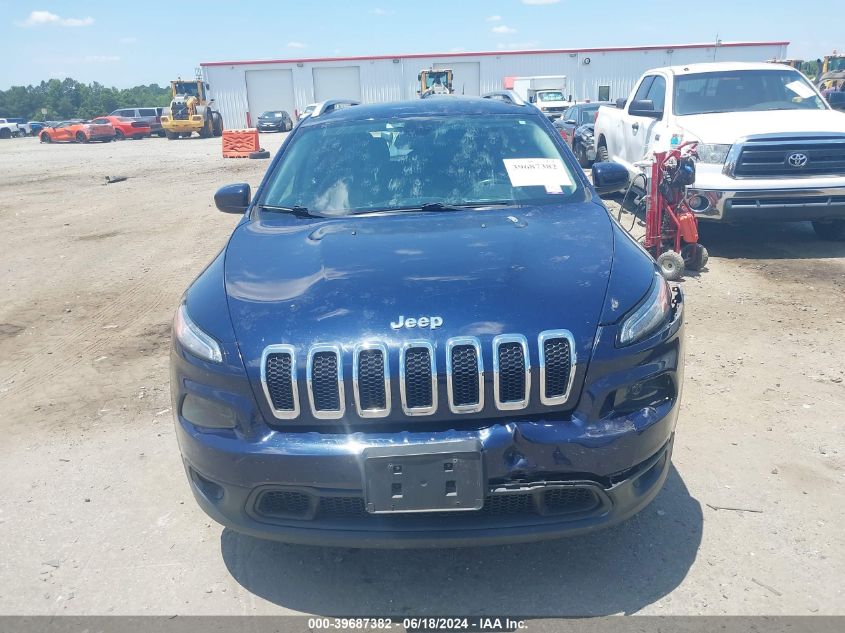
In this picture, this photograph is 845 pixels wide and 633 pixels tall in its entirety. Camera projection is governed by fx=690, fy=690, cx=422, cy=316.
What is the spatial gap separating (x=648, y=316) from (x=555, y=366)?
1.57 feet

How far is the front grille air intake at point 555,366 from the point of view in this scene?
7.57 feet

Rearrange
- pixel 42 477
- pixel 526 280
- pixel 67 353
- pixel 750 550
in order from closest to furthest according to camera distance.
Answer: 1. pixel 526 280
2. pixel 750 550
3. pixel 42 477
4. pixel 67 353

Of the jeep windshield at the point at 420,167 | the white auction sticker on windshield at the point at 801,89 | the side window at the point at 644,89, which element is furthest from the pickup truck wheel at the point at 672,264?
the side window at the point at 644,89

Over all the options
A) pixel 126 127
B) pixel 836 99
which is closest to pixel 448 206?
pixel 836 99

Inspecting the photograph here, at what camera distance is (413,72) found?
4606 cm

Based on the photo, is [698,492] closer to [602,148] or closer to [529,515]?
[529,515]

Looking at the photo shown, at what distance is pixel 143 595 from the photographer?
2.67 metres

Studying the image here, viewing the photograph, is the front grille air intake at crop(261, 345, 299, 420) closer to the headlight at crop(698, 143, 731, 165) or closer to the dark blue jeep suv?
the dark blue jeep suv

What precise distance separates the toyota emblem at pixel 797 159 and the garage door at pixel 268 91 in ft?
147

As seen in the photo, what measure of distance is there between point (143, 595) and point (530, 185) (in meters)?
2.62

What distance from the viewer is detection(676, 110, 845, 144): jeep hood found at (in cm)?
696

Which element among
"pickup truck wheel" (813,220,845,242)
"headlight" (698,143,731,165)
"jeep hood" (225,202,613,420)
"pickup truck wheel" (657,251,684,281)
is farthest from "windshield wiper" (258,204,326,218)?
"pickup truck wheel" (813,220,845,242)

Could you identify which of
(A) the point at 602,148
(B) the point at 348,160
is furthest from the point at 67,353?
(A) the point at 602,148

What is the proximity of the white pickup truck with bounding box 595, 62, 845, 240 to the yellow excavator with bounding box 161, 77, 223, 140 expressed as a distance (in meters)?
35.2
